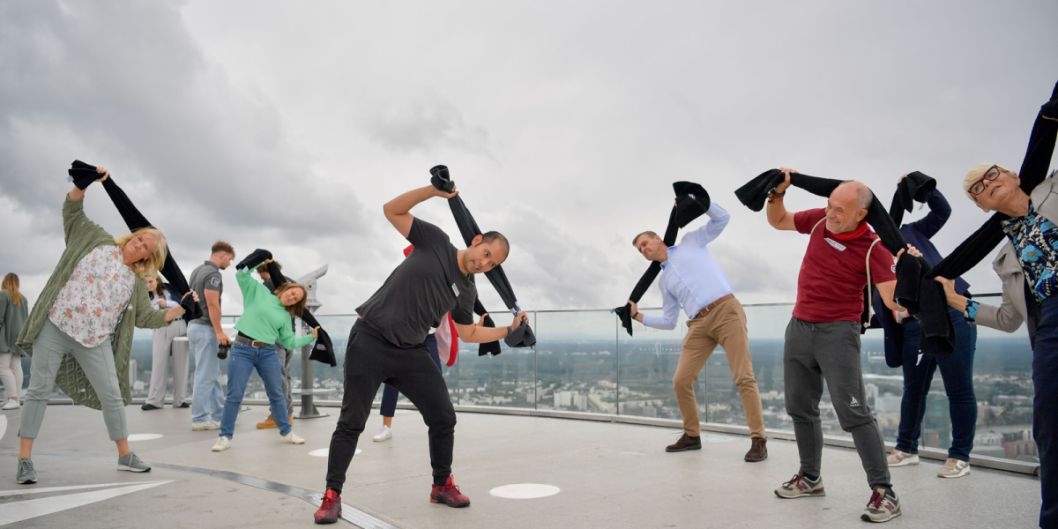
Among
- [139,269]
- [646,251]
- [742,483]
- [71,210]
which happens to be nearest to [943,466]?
[742,483]

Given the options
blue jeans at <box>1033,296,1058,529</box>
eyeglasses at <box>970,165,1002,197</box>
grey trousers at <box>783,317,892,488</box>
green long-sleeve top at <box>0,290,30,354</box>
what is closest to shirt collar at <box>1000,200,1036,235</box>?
eyeglasses at <box>970,165,1002,197</box>

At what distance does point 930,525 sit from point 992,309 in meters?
1.08

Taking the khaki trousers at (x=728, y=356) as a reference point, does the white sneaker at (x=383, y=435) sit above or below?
below

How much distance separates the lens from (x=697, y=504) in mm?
3383

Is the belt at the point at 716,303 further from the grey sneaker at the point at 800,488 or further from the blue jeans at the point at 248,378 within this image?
the blue jeans at the point at 248,378

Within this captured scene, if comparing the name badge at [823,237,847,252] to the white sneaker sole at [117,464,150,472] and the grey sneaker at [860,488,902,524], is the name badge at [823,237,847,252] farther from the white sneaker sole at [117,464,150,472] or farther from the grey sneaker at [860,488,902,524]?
the white sneaker sole at [117,464,150,472]

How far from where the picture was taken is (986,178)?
8.20ft

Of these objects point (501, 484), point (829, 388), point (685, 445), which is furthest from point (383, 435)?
point (829, 388)

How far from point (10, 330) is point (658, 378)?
863 centimetres

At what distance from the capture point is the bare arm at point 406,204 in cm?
316

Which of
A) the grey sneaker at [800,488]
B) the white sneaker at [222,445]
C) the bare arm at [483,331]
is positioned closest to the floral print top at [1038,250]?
the grey sneaker at [800,488]

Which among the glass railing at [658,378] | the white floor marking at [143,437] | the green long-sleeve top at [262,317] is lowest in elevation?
the white floor marking at [143,437]

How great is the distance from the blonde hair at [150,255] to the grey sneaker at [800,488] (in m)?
4.07

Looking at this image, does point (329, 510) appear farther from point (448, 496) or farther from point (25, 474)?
point (25, 474)
